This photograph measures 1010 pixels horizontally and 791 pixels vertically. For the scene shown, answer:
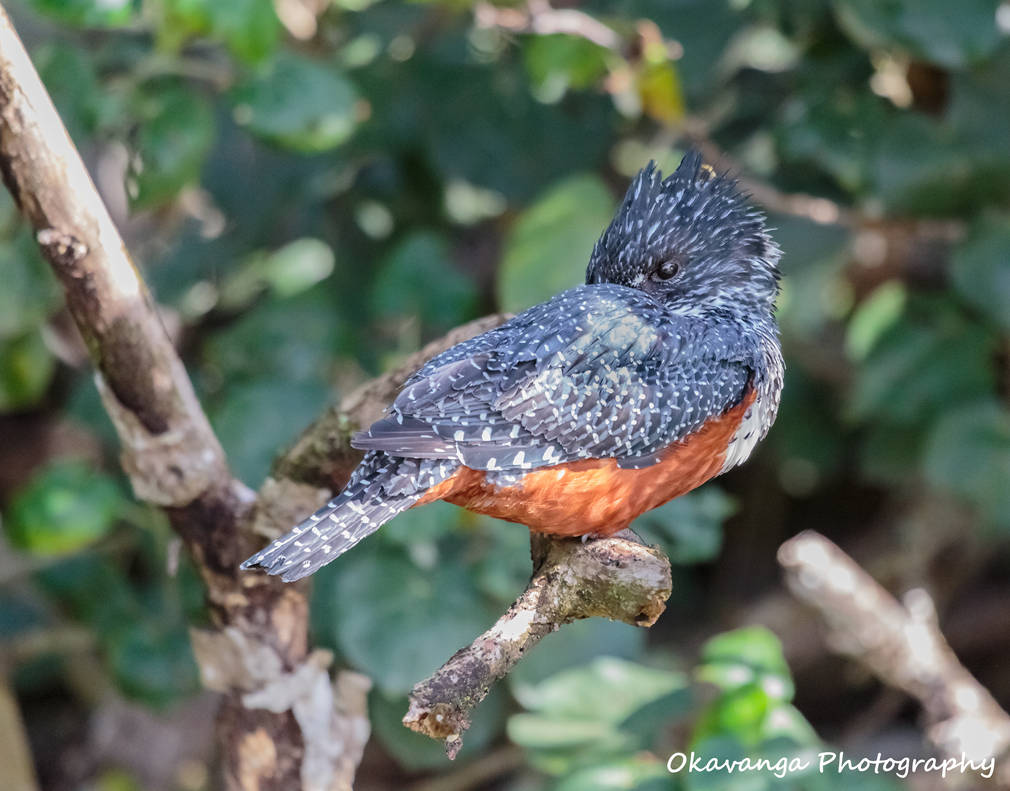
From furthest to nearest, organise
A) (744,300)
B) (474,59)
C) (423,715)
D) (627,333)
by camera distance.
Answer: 1. (474,59)
2. (744,300)
3. (627,333)
4. (423,715)

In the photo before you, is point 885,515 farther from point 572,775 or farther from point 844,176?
point 572,775

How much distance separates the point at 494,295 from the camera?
3.18 meters

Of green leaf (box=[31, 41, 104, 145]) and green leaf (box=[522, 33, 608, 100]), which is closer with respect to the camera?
green leaf (box=[31, 41, 104, 145])

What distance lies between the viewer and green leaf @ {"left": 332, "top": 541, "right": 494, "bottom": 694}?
87.6 inches

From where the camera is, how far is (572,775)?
215cm

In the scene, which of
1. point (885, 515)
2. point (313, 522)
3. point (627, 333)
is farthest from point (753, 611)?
point (313, 522)

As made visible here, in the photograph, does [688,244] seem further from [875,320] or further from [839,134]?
[875,320]

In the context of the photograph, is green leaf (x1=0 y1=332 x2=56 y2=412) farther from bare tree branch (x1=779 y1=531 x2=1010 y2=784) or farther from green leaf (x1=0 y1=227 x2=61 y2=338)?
bare tree branch (x1=779 y1=531 x2=1010 y2=784)

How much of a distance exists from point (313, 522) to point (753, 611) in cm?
234

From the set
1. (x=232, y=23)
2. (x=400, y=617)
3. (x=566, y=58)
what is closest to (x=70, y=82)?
(x=232, y=23)

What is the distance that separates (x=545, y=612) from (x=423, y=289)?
1224 mm

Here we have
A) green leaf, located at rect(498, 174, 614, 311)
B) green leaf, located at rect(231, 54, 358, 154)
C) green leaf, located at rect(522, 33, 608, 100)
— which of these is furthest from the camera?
A: green leaf, located at rect(522, 33, 608, 100)

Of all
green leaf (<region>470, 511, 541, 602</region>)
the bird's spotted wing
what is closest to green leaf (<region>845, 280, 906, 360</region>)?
green leaf (<region>470, 511, 541, 602</region>)

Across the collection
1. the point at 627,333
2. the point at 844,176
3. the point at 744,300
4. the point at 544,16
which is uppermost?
the point at 544,16
